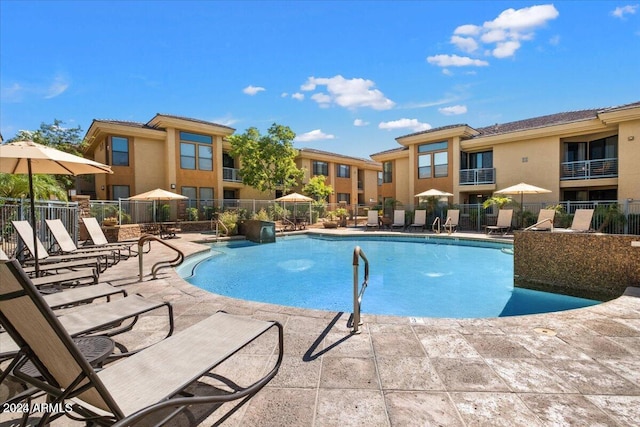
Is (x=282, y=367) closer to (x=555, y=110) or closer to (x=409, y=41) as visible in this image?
(x=409, y=41)

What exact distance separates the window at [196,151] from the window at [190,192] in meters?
1.43

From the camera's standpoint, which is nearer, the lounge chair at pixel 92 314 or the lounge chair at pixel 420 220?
the lounge chair at pixel 92 314

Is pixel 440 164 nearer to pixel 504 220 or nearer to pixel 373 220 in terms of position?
pixel 373 220

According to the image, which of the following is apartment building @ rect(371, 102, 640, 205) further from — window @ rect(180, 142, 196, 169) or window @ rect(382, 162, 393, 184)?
window @ rect(180, 142, 196, 169)

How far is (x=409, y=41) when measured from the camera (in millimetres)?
13891

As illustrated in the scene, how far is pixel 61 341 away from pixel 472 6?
1302cm

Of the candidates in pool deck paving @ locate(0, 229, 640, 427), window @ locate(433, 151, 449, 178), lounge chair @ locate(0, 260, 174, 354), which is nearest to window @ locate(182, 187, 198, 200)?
window @ locate(433, 151, 449, 178)

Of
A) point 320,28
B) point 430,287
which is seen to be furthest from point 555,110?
point 430,287

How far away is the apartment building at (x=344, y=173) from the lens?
90.8ft

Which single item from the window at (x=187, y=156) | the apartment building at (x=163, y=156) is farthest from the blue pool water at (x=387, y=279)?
the window at (x=187, y=156)

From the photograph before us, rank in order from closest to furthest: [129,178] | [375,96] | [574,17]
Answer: [574,17] < [129,178] < [375,96]

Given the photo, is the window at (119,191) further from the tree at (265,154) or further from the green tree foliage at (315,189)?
the green tree foliage at (315,189)

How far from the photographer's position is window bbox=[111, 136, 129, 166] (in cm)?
1822

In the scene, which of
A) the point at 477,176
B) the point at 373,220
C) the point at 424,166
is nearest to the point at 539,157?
the point at 477,176
